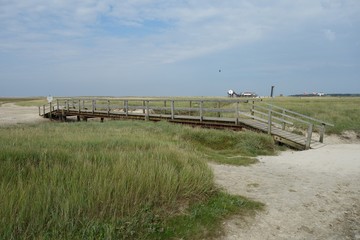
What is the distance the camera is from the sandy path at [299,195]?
516cm

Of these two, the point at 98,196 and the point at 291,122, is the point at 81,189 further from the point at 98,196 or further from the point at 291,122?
the point at 291,122

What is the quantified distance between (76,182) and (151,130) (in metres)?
10.7

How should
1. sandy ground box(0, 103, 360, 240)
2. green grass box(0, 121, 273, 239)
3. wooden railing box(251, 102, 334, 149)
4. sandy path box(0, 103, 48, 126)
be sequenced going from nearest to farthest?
green grass box(0, 121, 273, 239) < sandy ground box(0, 103, 360, 240) < wooden railing box(251, 102, 334, 149) < sandy path box(0, 103, 48, 126)

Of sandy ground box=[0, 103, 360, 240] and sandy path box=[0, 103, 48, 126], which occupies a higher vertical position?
sandy ground box=[0, 103, 360, 240]

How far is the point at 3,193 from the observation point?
4484 mm

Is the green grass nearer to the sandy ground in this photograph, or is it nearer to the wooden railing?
the sandy ground

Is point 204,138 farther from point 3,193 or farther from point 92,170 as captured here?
point 3,193

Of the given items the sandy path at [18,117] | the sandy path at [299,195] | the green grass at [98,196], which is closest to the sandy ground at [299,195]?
the sandy path at [299,195]

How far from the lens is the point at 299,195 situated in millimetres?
6984

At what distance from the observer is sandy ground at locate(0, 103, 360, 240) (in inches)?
203

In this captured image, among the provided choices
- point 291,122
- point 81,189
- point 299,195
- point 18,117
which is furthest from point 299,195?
point 18,117

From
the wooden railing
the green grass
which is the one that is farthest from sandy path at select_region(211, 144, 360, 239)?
the wooden railing

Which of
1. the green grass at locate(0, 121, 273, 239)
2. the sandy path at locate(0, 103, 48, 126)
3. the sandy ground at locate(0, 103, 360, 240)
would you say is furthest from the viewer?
the sandy path at locate(0, 103, 48, 126)

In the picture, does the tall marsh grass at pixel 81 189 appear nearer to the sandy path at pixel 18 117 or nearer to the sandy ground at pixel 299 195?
the sandy ground at pixel 299 195
